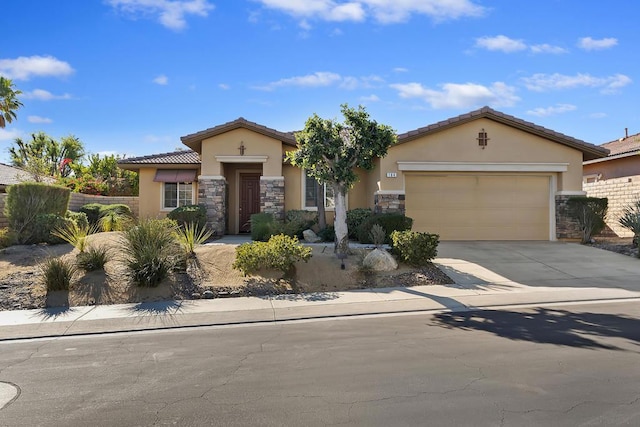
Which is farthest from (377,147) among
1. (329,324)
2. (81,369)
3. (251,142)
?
(81,369)

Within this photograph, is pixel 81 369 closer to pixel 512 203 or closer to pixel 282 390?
pixel 282 390

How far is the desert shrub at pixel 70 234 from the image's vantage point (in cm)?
1133

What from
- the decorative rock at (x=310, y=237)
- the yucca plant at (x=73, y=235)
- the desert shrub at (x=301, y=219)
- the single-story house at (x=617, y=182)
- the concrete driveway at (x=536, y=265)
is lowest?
the concrete driveway at (x=536, y=265)

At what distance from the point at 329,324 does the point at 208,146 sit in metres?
11.7

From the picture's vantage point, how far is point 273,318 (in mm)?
8227

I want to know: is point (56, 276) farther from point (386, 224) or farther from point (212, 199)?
point (386, 224)

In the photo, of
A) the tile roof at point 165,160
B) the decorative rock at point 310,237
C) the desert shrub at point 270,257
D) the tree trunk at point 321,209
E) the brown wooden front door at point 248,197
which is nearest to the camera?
the desert shrub at point 270,257

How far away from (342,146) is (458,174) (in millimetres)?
6818

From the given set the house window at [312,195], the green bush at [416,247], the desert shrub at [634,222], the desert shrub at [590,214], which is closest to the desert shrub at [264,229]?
the house window at [312,195]

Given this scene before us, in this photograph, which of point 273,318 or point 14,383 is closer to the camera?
point 14,383

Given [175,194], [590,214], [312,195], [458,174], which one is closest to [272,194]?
[312,195]

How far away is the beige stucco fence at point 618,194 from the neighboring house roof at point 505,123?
115 inches

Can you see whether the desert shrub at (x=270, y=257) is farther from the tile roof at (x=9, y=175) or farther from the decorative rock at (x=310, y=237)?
the tile roof at (x=9, y=175)

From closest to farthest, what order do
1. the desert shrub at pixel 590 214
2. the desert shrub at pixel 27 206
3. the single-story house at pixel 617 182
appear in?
the desert shrub at pixel 27 206, the desert shrub at pixel 590 214, the single-story house at pixel 617 182
